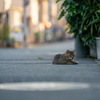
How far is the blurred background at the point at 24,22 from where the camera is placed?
21.5 m

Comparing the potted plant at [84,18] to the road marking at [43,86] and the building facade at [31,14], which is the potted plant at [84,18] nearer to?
the road marking at [43,86]

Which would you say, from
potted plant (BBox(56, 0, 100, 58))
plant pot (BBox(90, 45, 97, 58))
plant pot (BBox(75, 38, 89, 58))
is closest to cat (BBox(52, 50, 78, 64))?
potted plant (BBox(56, 0, 100, 58))

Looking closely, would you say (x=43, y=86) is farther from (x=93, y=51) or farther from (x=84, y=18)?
(x=93, y=51)

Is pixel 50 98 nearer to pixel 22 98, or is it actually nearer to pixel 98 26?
pixel 22 98

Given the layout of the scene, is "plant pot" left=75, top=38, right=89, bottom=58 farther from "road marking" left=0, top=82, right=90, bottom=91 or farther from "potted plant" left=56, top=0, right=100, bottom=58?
"road marking" left=0, top=82, right=90, bottom=91

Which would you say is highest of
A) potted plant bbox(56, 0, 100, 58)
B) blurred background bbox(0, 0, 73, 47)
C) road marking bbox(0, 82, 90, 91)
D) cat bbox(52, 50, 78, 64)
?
blurred background bbox(0, 0, 73, 47)

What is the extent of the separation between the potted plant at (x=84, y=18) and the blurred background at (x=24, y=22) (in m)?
10.8

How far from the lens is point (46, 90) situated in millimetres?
3621

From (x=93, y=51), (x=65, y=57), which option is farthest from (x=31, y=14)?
(x=65, y=57)

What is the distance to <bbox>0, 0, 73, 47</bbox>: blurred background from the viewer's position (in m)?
21.5

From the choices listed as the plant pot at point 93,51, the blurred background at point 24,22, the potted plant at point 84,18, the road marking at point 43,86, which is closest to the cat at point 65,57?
the potted plant at point 84,18

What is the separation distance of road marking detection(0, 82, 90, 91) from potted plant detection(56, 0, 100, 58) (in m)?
3.81

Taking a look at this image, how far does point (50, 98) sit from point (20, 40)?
2367cm

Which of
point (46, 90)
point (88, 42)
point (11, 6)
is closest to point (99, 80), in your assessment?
point (46, 90)
